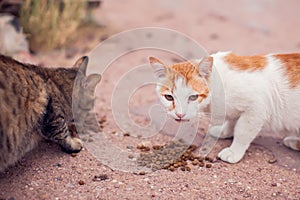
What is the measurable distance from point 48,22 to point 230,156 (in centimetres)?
264

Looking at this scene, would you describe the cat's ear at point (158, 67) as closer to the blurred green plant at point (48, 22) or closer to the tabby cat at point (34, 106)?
the tabby cat at point (34, 106)

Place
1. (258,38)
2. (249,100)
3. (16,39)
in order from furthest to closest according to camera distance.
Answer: (258,38), (16,39), (249,100)

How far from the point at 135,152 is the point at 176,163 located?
12.9 inches

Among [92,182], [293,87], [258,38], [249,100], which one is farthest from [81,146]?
[258,38]

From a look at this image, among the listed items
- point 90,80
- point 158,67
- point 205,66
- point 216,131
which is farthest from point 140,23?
point 205,66

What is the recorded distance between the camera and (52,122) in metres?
2.66

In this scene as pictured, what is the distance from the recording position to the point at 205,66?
2641mm

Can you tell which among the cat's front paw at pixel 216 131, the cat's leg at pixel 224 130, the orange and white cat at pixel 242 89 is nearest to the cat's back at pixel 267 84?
the orange and white cat at pixel 242 89

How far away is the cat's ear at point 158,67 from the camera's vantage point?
8.79ft

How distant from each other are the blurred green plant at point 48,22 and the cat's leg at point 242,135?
2440 millimetres

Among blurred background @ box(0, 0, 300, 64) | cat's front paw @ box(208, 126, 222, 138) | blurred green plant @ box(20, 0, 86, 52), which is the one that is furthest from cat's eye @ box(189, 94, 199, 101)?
blurred green plant @ box(20, 0, 86, 52)

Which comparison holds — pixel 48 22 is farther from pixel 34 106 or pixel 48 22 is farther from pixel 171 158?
pixel 171 158

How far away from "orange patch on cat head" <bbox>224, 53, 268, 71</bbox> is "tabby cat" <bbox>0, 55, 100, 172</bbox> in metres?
1.00

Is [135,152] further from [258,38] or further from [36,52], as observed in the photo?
[258,38]
